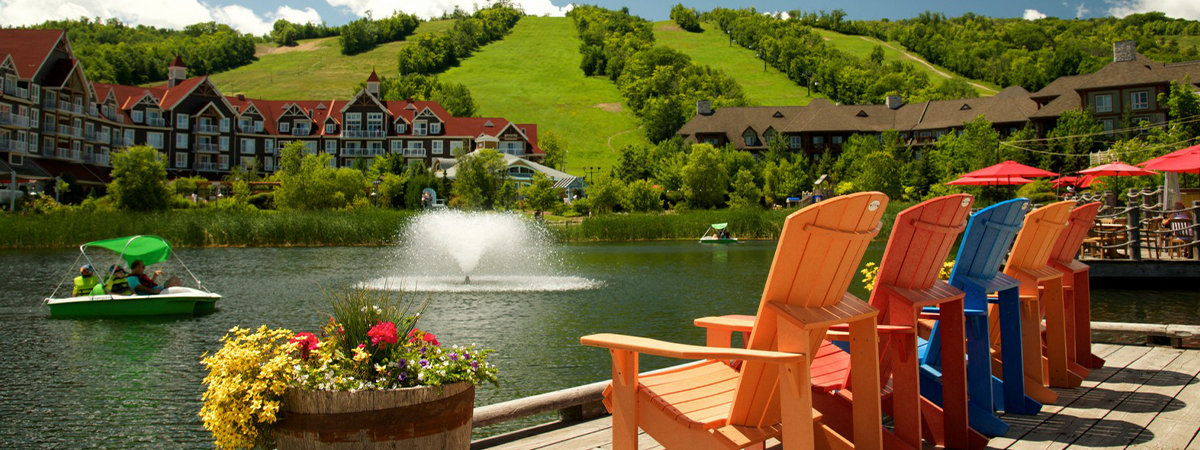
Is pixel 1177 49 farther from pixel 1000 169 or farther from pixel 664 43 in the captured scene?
pixel 1000 169

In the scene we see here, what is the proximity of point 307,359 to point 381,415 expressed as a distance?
0.51 meters

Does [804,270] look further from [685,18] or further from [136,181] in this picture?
[685,18]

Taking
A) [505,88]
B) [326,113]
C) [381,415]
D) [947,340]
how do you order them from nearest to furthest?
1. [381,415]
2. [947,340]
3. [326,113]
4. [505,88]

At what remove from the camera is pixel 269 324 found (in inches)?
589

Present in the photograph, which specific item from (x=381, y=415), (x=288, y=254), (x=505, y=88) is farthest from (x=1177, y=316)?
(x=505, y=88)

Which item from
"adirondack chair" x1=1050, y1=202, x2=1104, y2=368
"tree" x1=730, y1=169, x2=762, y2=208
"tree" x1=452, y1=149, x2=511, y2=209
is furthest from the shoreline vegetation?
"adirondack chair" x1=1050, y1=202, x2=1104, y2=368

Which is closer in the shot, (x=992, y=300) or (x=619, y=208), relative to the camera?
(x=992, y=300)

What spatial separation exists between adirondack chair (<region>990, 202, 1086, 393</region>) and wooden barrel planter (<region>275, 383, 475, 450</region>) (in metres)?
3.26

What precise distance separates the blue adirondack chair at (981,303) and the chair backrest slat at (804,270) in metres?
1.18

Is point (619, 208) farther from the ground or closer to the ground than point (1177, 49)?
closer to the ground

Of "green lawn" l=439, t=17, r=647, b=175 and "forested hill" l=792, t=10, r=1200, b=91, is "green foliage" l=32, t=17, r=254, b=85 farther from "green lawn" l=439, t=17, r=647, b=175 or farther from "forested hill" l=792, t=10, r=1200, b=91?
"forested hill" l=792, t=10, r=1200, b=91

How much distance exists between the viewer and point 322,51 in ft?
470

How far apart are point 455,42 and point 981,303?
447ft

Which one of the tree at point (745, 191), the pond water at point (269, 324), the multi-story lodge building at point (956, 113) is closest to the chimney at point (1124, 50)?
the multi-story lodge building at point (956, 113)
